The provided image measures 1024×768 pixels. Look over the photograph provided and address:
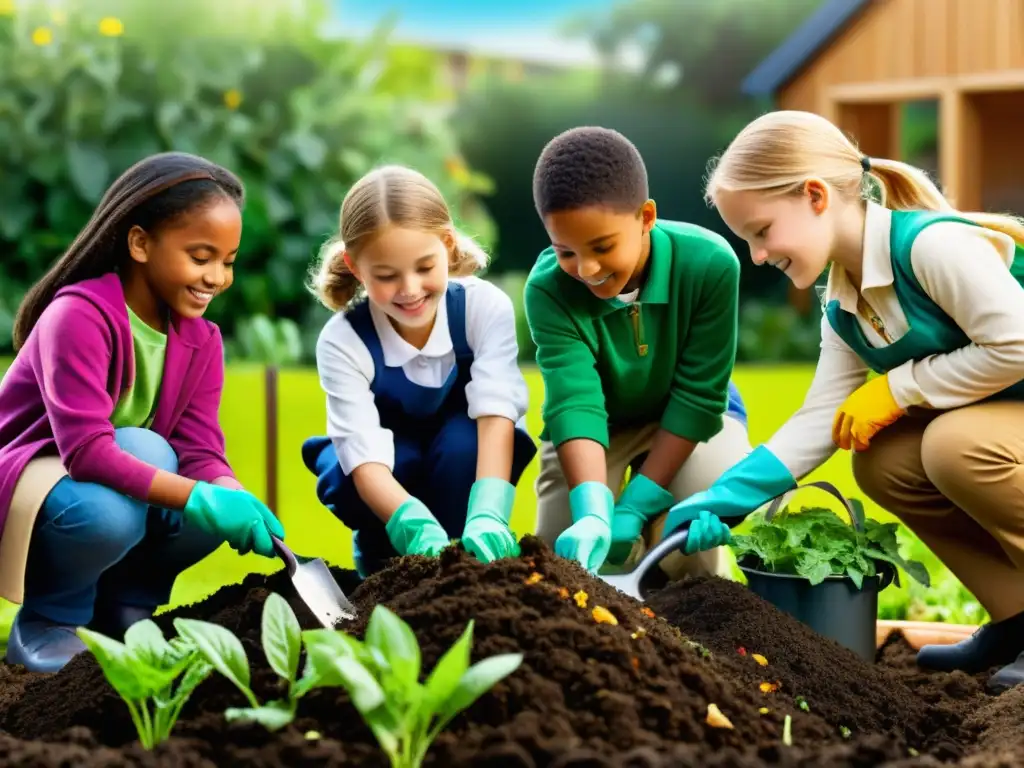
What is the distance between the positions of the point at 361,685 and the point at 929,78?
22.1 ft

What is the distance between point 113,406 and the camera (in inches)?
104

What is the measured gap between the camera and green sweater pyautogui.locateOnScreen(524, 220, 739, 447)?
2908 millimetres

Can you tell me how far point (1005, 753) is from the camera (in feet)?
5.68

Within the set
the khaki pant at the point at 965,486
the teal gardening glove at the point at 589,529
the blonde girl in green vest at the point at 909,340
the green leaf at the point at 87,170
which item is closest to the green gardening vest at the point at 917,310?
the blonde girl in green vest at the point at 909,340

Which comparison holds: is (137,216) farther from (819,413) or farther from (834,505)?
(834,505)

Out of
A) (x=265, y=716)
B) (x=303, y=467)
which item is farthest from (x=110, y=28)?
(x=265, y=716)

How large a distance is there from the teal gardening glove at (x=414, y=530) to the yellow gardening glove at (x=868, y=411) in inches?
34.8

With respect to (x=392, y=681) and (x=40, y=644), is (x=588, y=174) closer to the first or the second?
(x=392, y=681)

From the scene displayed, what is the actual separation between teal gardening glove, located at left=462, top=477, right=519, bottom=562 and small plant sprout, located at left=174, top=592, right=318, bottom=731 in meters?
0.60

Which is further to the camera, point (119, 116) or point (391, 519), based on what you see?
point (119, 116)

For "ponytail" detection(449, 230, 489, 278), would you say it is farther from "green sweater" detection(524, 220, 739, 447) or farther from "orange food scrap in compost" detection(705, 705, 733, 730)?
"orange food scrap in compost" detection(705, 705, 733, 730)

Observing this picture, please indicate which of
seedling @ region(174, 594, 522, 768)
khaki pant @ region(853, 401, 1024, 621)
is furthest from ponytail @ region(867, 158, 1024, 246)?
seedling @ region(174, 594, 522, 768)

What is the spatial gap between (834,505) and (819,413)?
1.73m

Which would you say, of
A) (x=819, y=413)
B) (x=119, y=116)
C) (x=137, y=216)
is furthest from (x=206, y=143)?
(x=819, y=413)
